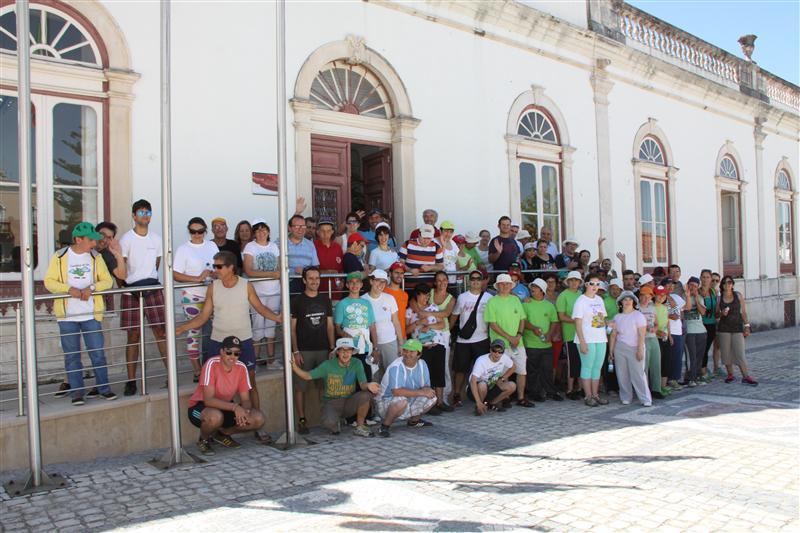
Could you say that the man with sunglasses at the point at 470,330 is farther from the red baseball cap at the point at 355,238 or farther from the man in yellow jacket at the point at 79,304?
the man in yellow jacket at the point at 79,304

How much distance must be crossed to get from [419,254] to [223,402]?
3276 millimetres

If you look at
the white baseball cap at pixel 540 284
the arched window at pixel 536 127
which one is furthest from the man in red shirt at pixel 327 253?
the arched window at pixel 536 127

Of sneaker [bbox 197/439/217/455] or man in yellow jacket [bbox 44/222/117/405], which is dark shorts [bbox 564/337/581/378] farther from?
man in yellow jacket [bbox 44/222/117/405]

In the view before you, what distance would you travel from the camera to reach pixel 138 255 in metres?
6.35

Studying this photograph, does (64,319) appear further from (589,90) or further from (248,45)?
(589,90)

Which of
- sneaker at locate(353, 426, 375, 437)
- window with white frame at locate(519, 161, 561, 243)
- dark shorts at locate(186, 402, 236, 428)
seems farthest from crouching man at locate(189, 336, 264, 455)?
window with white frame at locate(519, 161, 561, 243)

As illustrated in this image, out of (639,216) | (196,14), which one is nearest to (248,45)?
(196,14)

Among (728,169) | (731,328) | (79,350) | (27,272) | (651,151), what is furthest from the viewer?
(728,169)

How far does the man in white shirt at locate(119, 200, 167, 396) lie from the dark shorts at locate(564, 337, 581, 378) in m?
5.05

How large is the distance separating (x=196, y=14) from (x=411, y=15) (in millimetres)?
3576

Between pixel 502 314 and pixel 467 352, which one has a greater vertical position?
pixel 502 314

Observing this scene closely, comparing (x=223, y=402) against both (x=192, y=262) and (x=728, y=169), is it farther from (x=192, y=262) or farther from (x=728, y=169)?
(x=728, y=169)

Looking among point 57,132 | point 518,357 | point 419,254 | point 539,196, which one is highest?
point 57,132

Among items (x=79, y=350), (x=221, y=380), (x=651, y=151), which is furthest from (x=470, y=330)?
(x=651, y=151)
